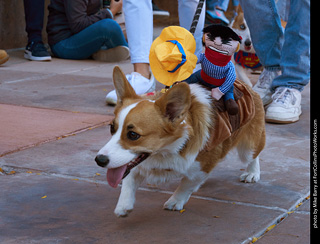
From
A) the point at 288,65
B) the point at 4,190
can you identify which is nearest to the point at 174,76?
the point at 4,190

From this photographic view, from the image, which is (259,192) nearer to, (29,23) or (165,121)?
(165,121)

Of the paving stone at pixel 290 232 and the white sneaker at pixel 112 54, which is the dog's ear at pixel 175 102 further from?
the white sneaker at pixel 112 54

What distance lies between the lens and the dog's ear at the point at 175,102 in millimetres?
2557

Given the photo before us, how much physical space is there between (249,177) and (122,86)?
3.76 feet

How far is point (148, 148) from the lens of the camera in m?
2.54

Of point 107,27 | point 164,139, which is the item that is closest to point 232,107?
point 164,139

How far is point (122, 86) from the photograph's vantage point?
2.77 m

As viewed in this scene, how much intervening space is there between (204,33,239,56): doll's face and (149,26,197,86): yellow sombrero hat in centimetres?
16

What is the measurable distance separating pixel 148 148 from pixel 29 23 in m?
5.50

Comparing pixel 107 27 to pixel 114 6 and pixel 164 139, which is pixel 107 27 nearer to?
pixel 114 6

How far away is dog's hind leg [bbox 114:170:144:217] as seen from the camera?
267cm

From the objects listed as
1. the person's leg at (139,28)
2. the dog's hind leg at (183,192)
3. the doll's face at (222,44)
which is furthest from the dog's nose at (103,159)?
the person's leg at (139,28)

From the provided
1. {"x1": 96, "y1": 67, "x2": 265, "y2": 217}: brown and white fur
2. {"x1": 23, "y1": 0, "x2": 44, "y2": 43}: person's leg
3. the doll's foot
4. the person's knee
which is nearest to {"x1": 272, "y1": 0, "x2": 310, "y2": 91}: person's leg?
{"x1": 96, "y1": 67, "x2": 265, "y2": 217}: brown and white fur

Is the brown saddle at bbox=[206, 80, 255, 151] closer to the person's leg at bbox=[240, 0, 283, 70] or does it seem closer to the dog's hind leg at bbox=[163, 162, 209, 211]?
the dog's hind leg at bbox=[163, 162, 209, 211]
